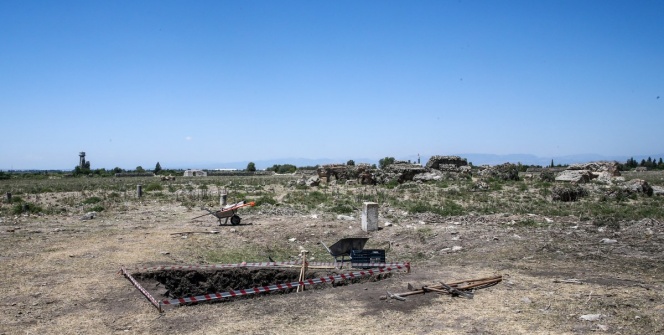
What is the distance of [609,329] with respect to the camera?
20.0 feet

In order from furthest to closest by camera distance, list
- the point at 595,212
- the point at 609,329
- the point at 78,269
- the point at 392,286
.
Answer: the point at 595,212 → the point at 78,269 → the point at 392,286 → the point at 609,329

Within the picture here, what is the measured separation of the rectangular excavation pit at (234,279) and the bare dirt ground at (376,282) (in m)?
0.42

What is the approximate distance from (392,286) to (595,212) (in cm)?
1011

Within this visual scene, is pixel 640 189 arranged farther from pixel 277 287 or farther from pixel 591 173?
pixel 277 287

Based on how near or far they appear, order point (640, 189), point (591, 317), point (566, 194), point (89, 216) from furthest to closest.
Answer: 1. point (640, 189)
2. point (566, 194)
3. point (89, 216)
4. point (591, 317)

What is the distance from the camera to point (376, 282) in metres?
8.61

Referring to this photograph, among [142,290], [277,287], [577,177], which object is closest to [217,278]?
[142,290]

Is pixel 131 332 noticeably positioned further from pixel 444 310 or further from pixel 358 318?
pixel 444 310

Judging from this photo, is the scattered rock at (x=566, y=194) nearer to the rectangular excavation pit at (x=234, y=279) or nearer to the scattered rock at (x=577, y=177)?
the scattered rock at (x=577, y=177)

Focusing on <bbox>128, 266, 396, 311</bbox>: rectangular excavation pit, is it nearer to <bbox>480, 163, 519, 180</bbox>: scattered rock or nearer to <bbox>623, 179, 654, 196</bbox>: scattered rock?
<bbox>623, 179, 654, 196</bbox>: scattered rock

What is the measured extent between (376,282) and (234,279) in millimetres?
2906

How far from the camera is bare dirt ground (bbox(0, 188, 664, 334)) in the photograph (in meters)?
6.48

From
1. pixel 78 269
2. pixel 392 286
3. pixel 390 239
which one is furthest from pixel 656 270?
pixel 78 269

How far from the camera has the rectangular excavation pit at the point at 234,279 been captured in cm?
875
